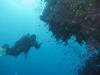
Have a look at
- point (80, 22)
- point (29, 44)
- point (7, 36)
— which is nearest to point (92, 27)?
point (80, 22)

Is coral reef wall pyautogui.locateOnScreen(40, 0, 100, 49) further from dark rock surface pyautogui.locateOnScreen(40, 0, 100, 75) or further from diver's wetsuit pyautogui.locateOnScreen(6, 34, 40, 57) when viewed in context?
diver's wetsuit pyautogui.locateOnScreen(6, 34, 40, 57)

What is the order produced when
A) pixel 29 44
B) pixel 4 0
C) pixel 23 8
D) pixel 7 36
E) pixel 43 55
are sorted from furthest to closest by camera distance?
pixel 43 55
pixel 7 36
pixel 23 8
pixel 4 0
pixel 29 44

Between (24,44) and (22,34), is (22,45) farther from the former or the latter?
(22,34)

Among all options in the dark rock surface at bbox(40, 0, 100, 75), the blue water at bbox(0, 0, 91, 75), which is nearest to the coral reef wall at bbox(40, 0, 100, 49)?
the dark rock surface at bbox(40, 0, 100, 75)

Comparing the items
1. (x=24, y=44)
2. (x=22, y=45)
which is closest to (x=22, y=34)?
(x=22, y=45)

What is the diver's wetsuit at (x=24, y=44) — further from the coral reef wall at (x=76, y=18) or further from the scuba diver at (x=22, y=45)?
the coral reef wall at (x=76, y=18)

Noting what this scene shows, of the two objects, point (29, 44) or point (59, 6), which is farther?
point (29, 44)

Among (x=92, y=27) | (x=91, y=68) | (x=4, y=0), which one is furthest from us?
(x=4, y=0)

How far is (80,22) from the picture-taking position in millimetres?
5430

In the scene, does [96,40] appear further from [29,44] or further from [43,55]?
[43,55]

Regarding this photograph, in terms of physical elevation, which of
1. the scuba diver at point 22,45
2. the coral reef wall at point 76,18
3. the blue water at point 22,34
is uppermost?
the blue water at point 22,34

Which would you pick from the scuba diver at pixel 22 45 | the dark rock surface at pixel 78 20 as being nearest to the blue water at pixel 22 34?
the scuba diver at pixel 22 45

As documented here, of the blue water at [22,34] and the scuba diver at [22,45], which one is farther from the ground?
the blue water at [22,34]

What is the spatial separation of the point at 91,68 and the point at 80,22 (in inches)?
77.5
